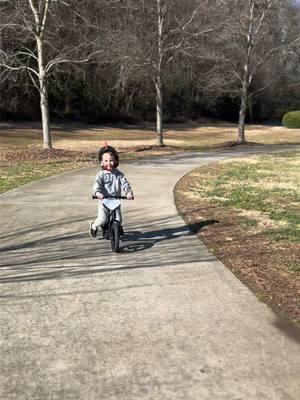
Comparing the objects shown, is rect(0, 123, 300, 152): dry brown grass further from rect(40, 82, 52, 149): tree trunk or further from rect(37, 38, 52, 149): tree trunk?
rect(37, 38, 52, 149): tree trunk

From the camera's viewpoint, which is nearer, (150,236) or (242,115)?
(150,236)

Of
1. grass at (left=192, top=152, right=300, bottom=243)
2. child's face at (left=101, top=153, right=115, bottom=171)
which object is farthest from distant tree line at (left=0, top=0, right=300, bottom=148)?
child's face at (left=101, top=153, right=115, bottom=171)

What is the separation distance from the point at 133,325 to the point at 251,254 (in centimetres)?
254

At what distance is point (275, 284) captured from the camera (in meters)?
5.24

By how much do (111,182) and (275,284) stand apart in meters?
2.45

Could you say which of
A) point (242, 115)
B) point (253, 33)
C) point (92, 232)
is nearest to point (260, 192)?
point (92, 232)

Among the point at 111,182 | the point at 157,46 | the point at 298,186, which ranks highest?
the point at 157,46

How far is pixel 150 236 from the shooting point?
727 centimetres

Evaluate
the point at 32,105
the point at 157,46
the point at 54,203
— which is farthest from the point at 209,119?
the point at 54,203

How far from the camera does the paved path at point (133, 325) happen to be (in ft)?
10.7

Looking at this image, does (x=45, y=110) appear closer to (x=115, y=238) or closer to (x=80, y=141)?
(x=80, y=141)

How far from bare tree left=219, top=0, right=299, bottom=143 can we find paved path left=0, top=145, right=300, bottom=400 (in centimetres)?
2059

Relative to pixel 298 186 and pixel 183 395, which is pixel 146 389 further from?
pixel 298 186

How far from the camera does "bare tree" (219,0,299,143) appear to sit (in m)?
25.7
